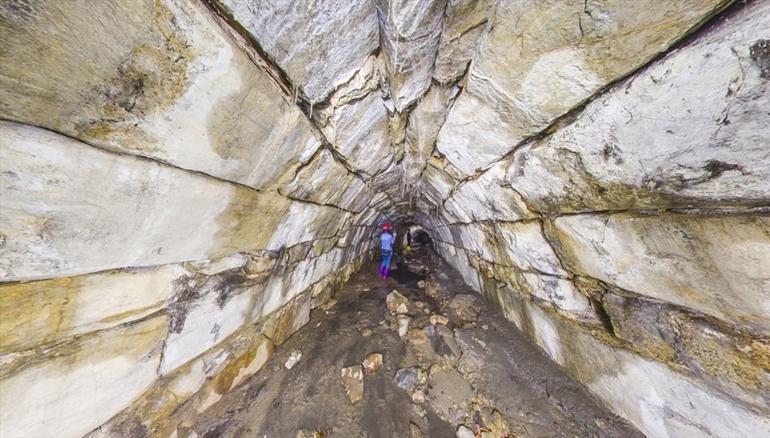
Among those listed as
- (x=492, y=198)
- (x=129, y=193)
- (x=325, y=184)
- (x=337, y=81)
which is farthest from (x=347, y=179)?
(x=129, y=193)

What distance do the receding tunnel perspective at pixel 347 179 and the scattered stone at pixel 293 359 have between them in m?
0.15

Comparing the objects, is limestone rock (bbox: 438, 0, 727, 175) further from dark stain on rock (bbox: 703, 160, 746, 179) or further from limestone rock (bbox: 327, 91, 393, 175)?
limestone rock (bbox: 327, 91, 393, 175)

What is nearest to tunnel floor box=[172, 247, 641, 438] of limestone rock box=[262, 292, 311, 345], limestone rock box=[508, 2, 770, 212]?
limestone rock box=[262, 292, 311, 345]

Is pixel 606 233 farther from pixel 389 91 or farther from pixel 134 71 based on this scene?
pixel 134 71

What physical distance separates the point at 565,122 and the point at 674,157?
49 centimetres

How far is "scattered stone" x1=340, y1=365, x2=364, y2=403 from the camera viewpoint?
2.53 metres

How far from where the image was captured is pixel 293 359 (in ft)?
9.50

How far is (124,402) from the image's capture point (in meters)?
1.47

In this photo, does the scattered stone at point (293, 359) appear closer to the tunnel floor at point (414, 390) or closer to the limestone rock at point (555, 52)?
the tunnel floor at point (414, 390)

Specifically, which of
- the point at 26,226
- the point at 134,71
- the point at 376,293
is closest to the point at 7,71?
the point at 134,71

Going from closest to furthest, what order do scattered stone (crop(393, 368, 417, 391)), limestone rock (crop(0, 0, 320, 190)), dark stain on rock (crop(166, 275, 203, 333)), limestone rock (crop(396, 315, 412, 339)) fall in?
limestone rock (crop(0, 0, 320, 190)) → dark stain on rock (crop(166, 275, 203, 333)) → scattered stone (crop(393, 368, 417, 391)) → limestone rock (crop(396, 315, 412, 339))

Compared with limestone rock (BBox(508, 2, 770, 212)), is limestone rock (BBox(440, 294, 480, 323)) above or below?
below

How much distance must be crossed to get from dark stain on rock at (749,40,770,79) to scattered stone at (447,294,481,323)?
3.88m

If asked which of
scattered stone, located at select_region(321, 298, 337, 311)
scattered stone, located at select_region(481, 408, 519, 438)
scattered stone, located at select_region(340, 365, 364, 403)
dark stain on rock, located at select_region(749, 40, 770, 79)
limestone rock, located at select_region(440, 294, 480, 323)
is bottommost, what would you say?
scattered stone, located at select_region(321, 298, 337, 311)
